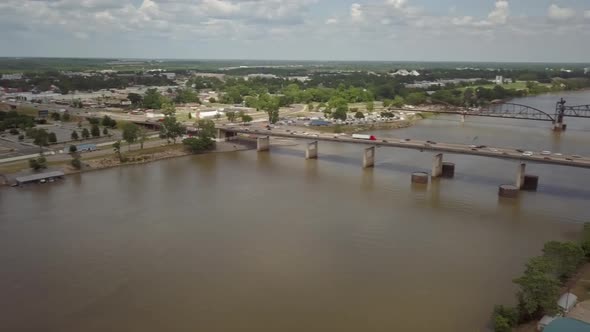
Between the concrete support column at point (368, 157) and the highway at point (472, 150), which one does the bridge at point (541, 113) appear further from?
the concrete support column at point (368, 157)

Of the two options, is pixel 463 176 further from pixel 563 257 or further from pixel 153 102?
pixel 153 102

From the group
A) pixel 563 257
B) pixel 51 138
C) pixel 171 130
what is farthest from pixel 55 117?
pixel 563 257

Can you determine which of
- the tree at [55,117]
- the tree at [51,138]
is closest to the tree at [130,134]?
the tree at [51,138]

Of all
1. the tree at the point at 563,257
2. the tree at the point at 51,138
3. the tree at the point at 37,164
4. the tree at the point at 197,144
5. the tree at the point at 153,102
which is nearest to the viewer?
the tree at the point at 563,257

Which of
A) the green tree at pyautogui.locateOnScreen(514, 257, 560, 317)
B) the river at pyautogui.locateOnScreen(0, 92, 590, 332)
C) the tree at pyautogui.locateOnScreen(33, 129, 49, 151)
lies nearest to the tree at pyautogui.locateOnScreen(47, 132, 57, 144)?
the tree at pyautogui.locateOnScreen(33, 129, 49, 151)

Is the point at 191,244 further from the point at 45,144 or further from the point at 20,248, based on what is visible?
the point at 45,144

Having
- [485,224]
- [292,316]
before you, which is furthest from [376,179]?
[292,316]

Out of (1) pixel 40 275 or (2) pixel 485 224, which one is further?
(2) pixel 485 224
